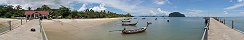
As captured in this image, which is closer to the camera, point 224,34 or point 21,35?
point 21,35

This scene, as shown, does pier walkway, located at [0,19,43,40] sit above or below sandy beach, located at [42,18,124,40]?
above

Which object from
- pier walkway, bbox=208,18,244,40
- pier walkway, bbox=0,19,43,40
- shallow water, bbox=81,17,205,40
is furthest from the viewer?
shallow water, bbox=81,17,205,40

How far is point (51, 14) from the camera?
70000 mm

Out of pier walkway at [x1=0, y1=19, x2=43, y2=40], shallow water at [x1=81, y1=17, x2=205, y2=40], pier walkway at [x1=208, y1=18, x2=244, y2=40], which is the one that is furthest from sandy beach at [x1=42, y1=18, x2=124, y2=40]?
pier walkway at [x1=208, y1=18, x2=244, y2=40]

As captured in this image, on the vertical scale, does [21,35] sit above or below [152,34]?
above

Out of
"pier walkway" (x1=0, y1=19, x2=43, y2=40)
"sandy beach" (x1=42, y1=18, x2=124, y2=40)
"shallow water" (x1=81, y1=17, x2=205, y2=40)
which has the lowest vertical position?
"shallow water" (x1=81, y1=17, x2=205, y2=40)

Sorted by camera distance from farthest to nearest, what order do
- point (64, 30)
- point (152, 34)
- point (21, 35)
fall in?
point (64, 30), point (152, 34), point (21, 35)

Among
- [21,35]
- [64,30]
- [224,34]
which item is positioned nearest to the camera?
[21,35]

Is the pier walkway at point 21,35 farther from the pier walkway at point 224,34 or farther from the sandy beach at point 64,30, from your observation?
the pier walkway at point 224,34

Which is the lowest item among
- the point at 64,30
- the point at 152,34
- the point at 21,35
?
the point at 152,34

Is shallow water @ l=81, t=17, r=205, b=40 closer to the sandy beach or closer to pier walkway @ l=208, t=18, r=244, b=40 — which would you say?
the sandy beach

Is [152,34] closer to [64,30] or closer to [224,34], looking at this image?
[224,34]

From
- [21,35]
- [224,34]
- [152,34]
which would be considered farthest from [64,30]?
[224,34]

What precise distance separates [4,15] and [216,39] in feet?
209
